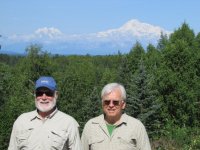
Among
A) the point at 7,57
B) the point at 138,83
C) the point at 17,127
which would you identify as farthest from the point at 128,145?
the point at 7,57

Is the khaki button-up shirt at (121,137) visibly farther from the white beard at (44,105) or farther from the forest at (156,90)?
the forest at (156,90)

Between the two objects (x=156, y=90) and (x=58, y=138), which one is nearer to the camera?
(x=58, y=138)

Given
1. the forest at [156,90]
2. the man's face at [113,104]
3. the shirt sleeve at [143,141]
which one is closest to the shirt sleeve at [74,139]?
the man's face at [113,104]

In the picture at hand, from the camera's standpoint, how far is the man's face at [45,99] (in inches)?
213

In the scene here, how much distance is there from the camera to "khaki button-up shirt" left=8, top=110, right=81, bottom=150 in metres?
5.40

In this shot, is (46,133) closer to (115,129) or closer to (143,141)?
(115,129)

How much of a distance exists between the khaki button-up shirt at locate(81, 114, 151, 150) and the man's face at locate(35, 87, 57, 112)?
60cm

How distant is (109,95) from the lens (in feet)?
18.0

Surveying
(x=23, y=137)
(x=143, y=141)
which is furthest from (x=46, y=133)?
(x=143, y=141)

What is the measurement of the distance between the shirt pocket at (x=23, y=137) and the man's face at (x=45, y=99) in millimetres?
324

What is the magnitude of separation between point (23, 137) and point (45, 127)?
0.97 ft

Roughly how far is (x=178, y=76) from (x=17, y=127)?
37.1 m

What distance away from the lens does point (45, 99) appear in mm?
5426

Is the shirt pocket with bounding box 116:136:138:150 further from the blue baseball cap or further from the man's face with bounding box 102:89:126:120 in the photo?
the blue baseball cap
